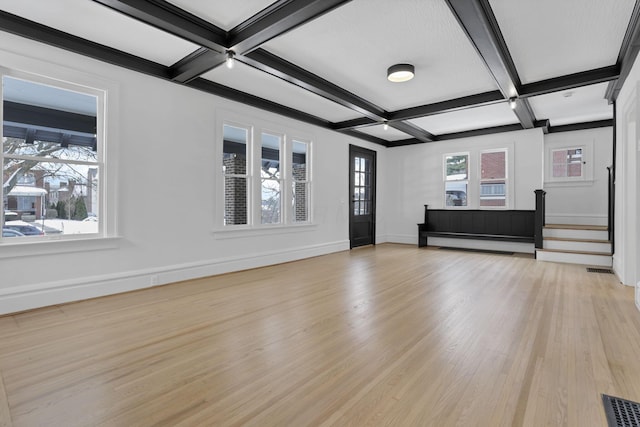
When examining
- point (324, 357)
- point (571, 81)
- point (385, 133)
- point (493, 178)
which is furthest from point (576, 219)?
point (324, 357)

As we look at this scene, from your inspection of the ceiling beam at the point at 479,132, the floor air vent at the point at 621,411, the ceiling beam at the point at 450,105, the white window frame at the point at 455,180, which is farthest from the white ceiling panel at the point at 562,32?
the white window frame at the point at 455,180

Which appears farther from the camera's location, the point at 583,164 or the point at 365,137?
the point at 365,137

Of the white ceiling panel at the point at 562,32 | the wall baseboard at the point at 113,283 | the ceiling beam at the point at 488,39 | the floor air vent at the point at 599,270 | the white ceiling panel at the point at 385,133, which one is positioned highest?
the white ceiling panel at the point at 385,133

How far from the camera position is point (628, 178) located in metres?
4.04

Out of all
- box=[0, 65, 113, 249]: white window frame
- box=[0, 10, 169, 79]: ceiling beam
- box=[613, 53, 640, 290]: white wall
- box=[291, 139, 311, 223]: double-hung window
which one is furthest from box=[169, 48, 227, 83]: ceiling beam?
box=[613, 53, 640, 290]: white wall

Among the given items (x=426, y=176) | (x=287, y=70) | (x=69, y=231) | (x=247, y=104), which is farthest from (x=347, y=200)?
(x=69, y=231)

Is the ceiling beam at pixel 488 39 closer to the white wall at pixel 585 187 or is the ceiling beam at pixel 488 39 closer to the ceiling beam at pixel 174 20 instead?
the ceiling beam at pixel 174 20

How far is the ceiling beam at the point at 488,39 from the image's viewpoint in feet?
8.93

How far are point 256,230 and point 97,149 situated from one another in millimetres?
2474

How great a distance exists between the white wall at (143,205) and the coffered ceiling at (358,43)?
0.69 feet

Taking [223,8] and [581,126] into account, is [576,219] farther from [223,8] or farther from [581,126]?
[223,8]

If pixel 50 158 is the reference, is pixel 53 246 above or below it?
below

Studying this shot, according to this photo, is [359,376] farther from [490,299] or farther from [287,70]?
[287,70]

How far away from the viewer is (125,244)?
385 cm
